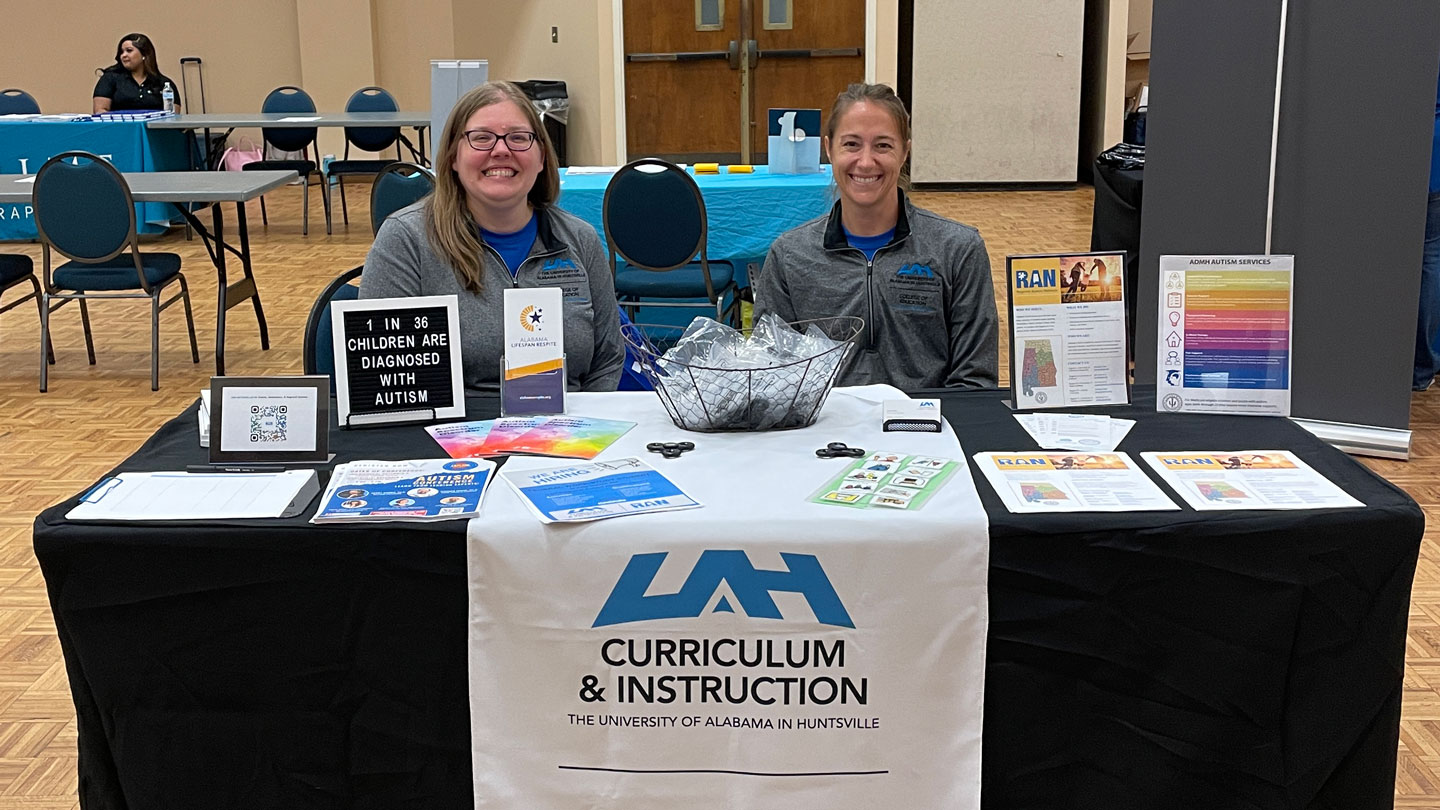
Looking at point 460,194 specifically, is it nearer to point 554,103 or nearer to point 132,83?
point 132,83

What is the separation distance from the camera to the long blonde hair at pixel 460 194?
246 centimetres

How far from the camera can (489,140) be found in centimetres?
248

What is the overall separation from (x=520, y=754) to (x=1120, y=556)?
81cm

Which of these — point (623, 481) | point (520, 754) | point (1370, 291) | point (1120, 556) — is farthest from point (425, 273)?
point (1370, 291)

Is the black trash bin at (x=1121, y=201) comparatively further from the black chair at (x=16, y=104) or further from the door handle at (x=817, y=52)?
the black chair at (x=16, y=104)

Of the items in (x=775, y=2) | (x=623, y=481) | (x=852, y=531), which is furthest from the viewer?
(x=775, y=2)

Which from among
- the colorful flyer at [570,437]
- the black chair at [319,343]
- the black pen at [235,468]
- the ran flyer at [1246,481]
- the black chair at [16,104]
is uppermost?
the black chair at [16,104]

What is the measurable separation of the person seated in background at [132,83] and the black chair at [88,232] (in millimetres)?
4202

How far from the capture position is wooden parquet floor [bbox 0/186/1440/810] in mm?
2344

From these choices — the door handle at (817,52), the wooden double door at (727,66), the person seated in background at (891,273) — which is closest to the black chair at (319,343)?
the person seated in background at (891,273)

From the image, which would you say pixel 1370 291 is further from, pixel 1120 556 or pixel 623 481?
pixel 623 481

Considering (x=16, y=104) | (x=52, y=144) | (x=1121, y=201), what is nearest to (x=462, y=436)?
(x=1121, y=201)

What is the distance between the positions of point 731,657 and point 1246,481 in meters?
0.75

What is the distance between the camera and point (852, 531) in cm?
161
